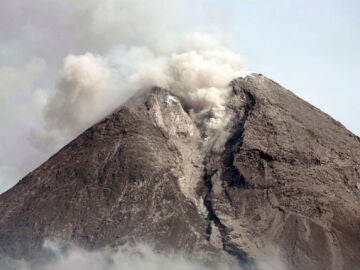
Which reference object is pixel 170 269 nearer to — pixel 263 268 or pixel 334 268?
pixel 263 268

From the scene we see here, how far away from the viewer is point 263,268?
198875 millimetres

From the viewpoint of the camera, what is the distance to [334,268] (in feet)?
653

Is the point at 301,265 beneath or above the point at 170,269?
above

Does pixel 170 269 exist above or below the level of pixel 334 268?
below

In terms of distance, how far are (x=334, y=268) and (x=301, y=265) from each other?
5796mm

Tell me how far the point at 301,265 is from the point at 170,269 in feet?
75.1

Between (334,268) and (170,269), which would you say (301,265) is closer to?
(334,268)

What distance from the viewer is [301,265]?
653 ft

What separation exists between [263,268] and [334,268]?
40.7ft

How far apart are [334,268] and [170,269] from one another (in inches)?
1127

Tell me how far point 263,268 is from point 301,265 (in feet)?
21.8

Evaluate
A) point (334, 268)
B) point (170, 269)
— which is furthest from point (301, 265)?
point (170, 269)

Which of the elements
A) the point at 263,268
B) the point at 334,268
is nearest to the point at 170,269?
the point at 263,268
